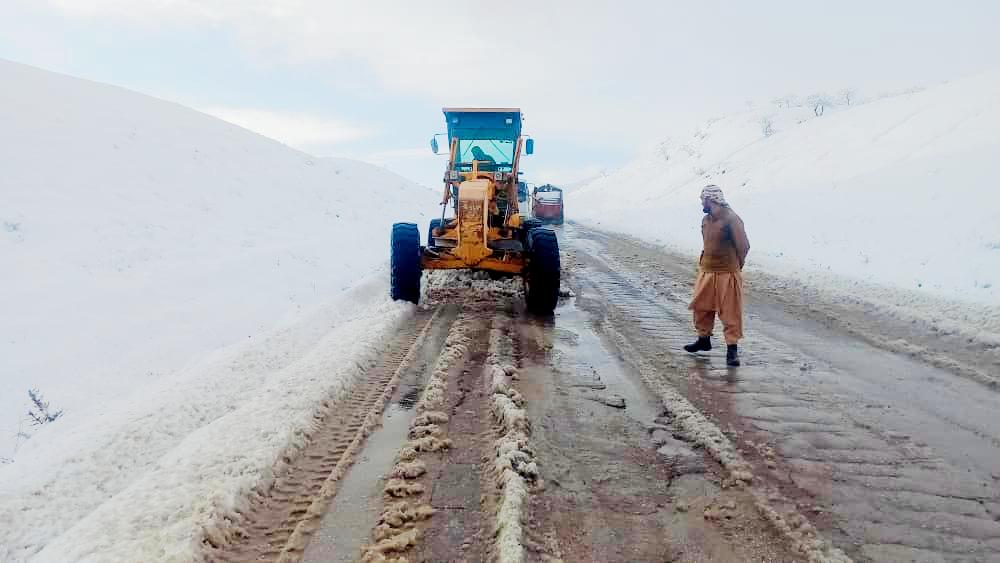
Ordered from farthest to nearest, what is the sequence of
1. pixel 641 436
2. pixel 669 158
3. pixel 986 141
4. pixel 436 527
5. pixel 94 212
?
pixel 669 158
pixel 986 141
pixel 94 212
pixel 641 436
pixel 436 527

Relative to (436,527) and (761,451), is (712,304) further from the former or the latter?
(436,527)

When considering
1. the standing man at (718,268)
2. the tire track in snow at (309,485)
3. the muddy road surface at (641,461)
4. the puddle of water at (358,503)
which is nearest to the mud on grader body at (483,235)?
the muddy road surface at (641,461)

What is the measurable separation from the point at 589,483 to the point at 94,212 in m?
13.5

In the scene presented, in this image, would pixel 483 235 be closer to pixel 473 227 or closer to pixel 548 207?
pixel 473 227

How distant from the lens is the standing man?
17.9 feet

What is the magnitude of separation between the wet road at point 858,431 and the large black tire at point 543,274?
2.61 ft

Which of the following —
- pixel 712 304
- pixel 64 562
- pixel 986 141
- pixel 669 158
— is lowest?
pixel 64 562

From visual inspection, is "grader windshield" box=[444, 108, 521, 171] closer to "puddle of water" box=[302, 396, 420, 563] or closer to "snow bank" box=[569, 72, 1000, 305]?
Result: "snow bank" box=[569, 72, 1000, 305]

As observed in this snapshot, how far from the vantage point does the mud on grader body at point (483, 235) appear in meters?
7.27

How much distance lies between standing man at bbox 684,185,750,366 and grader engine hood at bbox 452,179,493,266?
295 centimetres

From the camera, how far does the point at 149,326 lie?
7637 millimetres

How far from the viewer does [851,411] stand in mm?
4070

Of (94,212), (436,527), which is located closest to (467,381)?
(436,527)

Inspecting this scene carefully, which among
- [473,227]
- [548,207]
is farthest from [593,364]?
[548,207]
